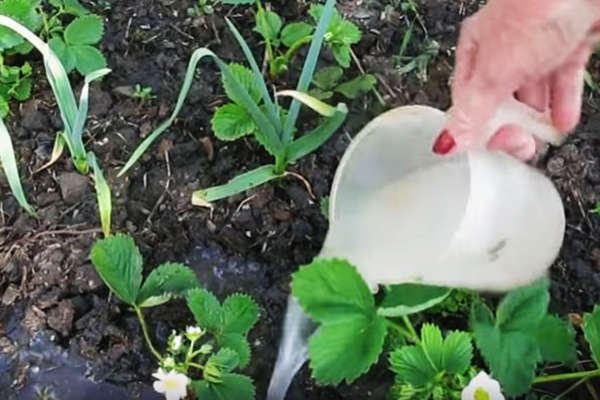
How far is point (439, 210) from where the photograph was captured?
1.29m

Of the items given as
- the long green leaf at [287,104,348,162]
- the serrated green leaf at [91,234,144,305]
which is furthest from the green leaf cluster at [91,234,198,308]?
the long green leaf at [287,104,348,162]

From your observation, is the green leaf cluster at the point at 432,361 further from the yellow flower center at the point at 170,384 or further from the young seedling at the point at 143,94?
the young seedling at the point at 143,94

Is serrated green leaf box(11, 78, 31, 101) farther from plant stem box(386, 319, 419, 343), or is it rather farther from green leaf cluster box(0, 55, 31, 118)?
plant stem box(386, 319, 419, 343)

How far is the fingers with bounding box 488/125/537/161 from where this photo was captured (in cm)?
119

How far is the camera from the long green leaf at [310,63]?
4.64 ft

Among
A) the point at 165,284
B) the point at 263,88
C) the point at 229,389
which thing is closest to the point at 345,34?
the point at 263,88

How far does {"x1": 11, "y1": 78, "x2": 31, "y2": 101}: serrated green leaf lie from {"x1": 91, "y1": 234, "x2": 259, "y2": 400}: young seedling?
325 mm

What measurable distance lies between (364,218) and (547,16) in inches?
18.3

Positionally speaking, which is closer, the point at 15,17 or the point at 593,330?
the point at 593,330

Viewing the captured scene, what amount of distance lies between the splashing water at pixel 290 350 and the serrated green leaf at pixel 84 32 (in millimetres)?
477

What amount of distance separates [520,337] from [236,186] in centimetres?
43

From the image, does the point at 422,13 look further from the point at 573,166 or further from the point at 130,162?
the point at 130,162

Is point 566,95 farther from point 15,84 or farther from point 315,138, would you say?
point 15,84

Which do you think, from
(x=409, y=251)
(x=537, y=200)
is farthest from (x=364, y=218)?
(x=537, y=200)
